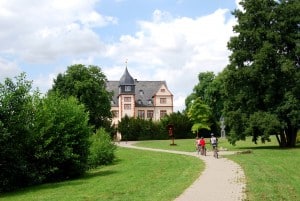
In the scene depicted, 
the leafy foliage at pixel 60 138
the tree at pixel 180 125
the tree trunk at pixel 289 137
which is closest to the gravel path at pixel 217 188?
the leafy foliage at pixel 60 138

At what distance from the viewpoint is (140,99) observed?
387 ft

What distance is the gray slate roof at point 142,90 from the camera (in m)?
118

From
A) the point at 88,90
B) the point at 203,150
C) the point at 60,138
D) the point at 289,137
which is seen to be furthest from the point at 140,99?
the point at 60,138

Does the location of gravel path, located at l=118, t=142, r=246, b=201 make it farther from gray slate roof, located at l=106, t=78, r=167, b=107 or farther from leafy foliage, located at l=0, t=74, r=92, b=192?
gray slate roof, located at l=106, t=78, r=167, b=107

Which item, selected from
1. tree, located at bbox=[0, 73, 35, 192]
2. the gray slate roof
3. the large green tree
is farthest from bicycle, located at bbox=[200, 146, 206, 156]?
the gray slate roof

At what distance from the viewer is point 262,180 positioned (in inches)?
782

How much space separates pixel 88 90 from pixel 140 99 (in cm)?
4199

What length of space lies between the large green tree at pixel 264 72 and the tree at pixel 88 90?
109ft

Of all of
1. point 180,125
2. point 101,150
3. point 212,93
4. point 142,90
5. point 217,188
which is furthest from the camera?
point 142,90

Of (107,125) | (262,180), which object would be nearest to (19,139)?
(262,180)

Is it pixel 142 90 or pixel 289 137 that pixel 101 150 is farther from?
pixel 142 90

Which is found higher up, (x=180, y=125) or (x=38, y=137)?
(x=180, y=125)

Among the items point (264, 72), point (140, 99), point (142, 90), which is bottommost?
point (264, 72)

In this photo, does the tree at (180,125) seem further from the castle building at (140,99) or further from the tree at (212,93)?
the castle building at (140,99)
